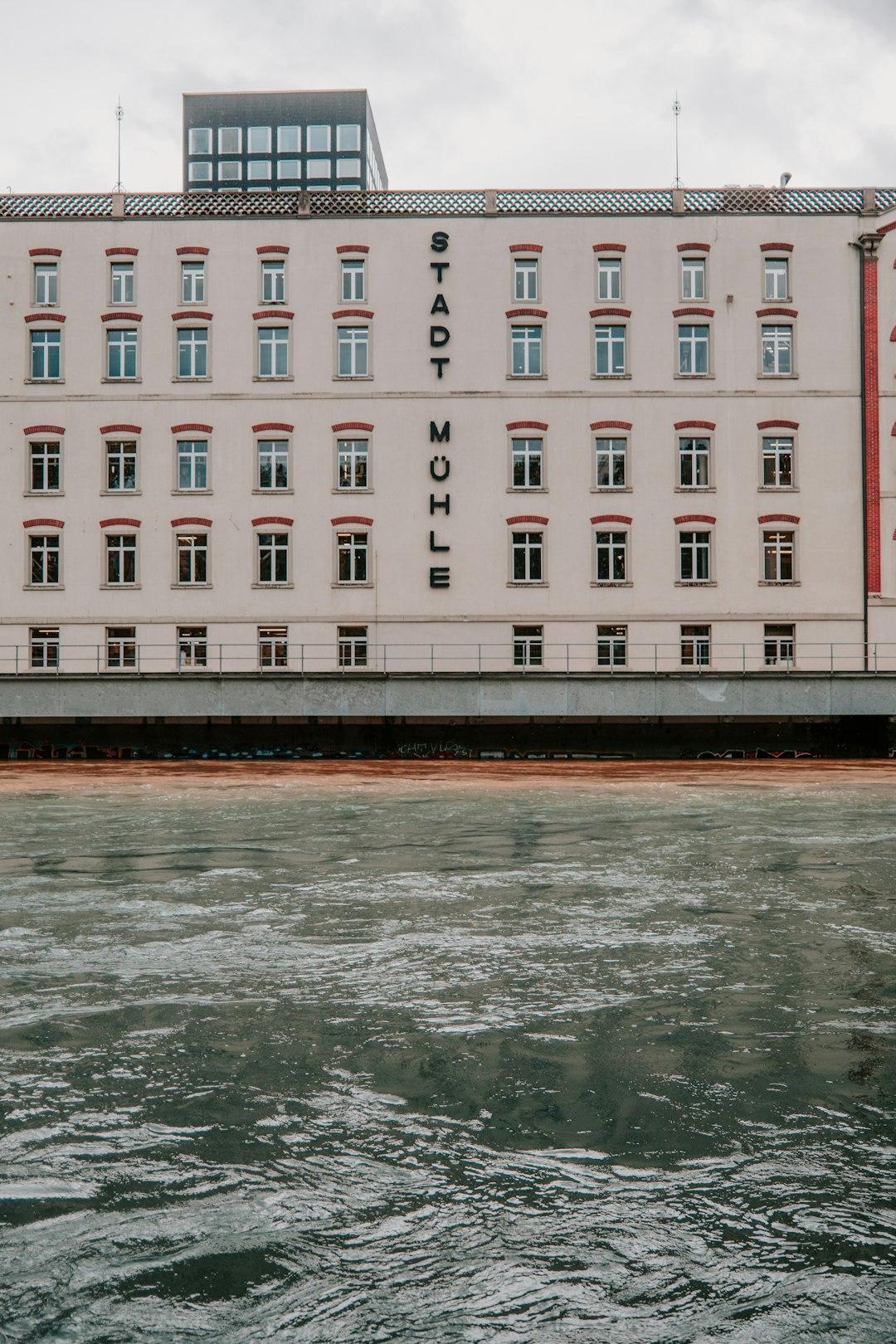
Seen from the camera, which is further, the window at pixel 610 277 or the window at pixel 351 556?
the window at pixel 610 277

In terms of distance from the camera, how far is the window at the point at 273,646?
38.3 meters

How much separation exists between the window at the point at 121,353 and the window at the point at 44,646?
8066 millimetres

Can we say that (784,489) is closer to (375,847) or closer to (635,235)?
(635,235)

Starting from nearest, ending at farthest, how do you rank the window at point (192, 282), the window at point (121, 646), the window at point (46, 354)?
the window at point (121, 646), the window at point (192, 282), the window at point (46, 354)

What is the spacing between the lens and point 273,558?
3884 centimetres

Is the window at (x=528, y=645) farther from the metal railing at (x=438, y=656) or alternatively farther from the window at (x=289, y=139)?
the window at (x=289, y=139)

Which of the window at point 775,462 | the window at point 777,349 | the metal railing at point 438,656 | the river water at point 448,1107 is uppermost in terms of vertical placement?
the window at point 777,349

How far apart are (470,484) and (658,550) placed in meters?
6.01

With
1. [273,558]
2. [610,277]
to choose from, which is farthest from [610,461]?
[273,558]

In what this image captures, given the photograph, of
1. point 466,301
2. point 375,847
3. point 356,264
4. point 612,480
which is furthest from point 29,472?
point 375,847

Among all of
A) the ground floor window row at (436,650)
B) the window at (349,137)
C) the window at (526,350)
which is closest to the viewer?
the ground floor window row at (436,650)

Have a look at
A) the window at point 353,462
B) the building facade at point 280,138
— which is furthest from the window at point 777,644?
the building facade at point 280,138

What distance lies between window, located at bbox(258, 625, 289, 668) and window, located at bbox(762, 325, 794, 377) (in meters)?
16.8

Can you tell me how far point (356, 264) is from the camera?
1543 inches
